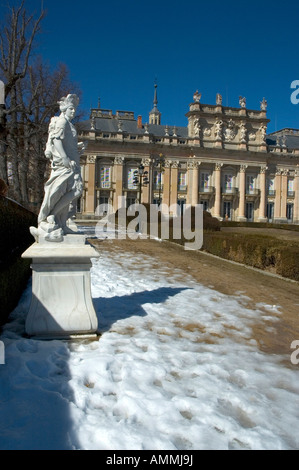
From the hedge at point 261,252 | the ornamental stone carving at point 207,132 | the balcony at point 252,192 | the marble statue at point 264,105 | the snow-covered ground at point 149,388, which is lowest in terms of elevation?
the snow-covered ground at point 149,388

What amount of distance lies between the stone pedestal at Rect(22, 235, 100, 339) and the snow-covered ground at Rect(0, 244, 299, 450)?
0.70ft

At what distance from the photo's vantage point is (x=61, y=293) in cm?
383

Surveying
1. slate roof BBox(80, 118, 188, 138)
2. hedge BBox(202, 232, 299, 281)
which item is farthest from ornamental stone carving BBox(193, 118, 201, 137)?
hedge BBox(202, 232, 299, 281)

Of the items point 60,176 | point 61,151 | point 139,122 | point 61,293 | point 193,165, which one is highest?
point 139,122

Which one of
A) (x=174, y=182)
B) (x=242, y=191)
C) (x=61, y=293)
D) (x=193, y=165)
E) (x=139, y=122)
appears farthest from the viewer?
(x=139, y=122)

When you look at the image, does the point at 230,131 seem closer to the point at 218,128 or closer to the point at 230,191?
the point at 218,128

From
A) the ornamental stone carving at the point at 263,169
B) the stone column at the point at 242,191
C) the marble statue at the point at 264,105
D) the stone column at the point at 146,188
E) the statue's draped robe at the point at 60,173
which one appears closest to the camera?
the statue's draped robe at the point at 60,173

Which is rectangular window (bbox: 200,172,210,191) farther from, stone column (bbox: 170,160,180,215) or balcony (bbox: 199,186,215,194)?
stone column (bbox: 170,160,180,215)

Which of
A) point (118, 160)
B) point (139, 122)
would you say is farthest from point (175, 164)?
point (139, 122)

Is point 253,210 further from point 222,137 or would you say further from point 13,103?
point 13,103

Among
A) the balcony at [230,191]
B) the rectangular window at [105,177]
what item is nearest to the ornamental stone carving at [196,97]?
the balcony at [230,191]

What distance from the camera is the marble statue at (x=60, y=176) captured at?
406 cm

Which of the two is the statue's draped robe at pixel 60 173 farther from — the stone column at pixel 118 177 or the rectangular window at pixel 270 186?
the rectangular window at pixel 270 186

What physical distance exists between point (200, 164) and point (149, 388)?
43.4 meters
